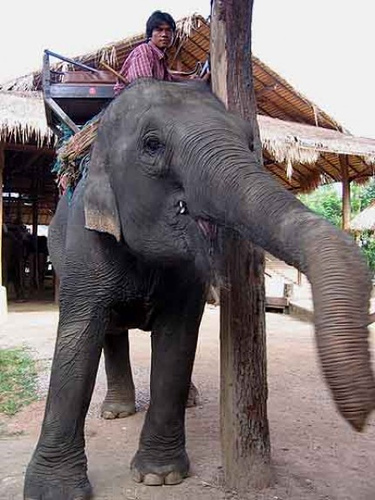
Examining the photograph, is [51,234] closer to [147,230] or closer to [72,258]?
[72,258]

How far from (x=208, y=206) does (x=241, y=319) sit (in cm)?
89

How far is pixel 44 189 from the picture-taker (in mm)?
15711

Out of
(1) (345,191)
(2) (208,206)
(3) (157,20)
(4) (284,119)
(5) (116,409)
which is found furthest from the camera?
(4) (284,119)

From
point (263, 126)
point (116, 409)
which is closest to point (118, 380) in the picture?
point (116, 409)

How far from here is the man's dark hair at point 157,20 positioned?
3.71m

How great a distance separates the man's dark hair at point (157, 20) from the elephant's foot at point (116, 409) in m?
2.38

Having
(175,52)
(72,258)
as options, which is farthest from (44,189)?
(72,258)

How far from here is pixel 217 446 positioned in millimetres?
3898

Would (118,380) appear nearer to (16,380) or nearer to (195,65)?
(16,380)

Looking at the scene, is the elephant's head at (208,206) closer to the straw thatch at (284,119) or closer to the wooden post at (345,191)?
the straw thatch at (284,119)

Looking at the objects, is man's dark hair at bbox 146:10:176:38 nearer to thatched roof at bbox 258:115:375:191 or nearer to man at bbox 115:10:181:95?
man at bbox 115:10:181:95

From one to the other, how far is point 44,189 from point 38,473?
13.1 meters

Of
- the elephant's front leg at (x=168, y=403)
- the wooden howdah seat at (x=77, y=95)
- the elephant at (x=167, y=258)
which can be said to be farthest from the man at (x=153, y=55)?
the elephant's front leg at (x=168, y=403)

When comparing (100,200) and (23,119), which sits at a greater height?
(23,119)
